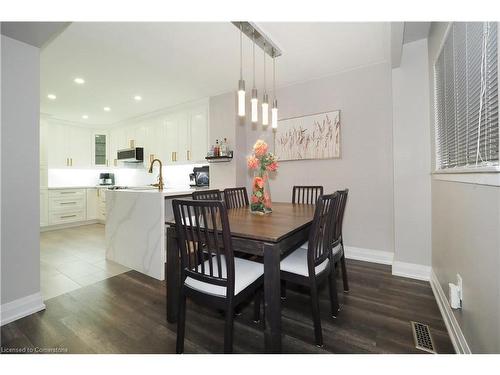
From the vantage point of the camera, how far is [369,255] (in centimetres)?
290

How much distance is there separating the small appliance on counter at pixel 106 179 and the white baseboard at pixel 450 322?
690 cm

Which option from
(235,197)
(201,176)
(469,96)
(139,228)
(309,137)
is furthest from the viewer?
(201,176)

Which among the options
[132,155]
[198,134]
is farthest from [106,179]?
[198,134]

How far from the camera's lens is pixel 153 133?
497cm

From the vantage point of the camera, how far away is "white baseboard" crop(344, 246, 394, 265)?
2.80 m

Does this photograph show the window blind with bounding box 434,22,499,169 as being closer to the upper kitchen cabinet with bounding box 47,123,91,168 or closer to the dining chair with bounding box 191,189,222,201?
the dining chair with bounding box 191,189,222,201

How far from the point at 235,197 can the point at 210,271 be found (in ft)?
5.15

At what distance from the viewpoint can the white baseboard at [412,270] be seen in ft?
7.65

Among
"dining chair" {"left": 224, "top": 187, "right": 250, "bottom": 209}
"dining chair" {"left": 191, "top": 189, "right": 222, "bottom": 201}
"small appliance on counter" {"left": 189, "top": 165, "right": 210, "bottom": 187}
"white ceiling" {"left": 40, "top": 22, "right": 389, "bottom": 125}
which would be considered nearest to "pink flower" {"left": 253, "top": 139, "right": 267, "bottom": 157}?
"dining chair" {"left": 191, "top": 189, "right": 222, "bottom": 201}

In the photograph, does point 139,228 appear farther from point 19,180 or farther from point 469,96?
point 469,96

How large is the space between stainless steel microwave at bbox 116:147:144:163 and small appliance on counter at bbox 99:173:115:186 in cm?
114
